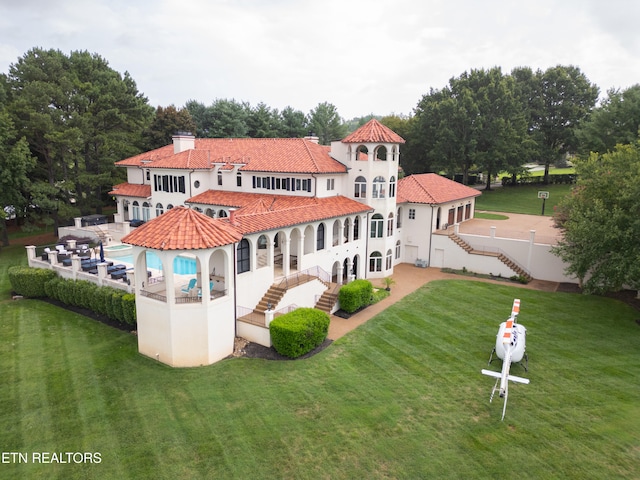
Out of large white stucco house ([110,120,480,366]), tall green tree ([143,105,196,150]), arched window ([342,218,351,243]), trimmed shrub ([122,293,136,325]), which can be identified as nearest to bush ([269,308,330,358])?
large white stucco house ([110,120,480,366])

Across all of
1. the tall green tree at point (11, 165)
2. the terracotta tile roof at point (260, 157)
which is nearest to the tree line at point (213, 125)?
the tall green tree at point (11, 165)

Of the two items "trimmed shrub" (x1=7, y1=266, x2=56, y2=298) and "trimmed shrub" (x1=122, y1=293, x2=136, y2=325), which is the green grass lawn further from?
"trimmed shrub" (x1=7, y1=266, x2=56, y2=298)

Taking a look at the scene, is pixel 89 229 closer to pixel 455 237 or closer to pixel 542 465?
pixel 455 237

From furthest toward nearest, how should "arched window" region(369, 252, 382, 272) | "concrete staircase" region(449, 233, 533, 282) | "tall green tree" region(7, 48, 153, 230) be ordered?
1. "tall green tree" region(7, 48, 153, 230)
2. "arched window" region(369, 252, 382, 272)
3. "concrete staircase" region(449, 233, 533, 282)

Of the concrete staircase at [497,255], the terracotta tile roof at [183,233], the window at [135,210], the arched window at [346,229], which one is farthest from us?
the window at [135,210]

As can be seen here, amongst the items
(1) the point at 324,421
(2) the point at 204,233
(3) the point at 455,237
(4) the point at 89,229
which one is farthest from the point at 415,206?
(4) the point at 89,229

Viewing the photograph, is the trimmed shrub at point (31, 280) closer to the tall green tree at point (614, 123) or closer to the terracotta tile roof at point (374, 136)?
the terracotta tile roof at point (374, 136)

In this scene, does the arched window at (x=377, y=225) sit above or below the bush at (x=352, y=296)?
above
